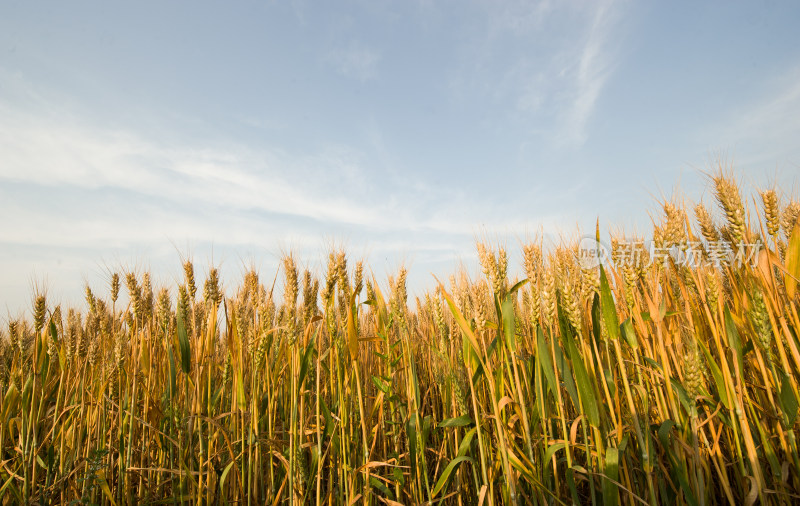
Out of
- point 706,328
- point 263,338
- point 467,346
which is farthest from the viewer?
point 706,328

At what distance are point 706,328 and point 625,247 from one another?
0.69 m

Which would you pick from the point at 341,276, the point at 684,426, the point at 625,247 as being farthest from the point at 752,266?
the point at 341,276

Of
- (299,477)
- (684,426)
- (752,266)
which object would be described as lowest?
(299,477)

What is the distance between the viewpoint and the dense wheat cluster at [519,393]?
140 centimetres

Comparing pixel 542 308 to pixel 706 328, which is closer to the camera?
pixel 542 308

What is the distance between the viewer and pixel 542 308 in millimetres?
1516

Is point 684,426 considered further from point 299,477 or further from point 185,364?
point 185,364

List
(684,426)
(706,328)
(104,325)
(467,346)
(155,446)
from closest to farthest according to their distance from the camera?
(684,426), (467,346), (706,328), (155,446), (104,325)

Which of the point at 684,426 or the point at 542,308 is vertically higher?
the point at 542,308

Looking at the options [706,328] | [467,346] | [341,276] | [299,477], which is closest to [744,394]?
[706,328]

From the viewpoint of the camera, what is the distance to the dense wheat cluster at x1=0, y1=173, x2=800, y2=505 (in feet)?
4.59

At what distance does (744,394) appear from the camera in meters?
1.51

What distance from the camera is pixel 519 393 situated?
1.38m

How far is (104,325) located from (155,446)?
3.09ft
